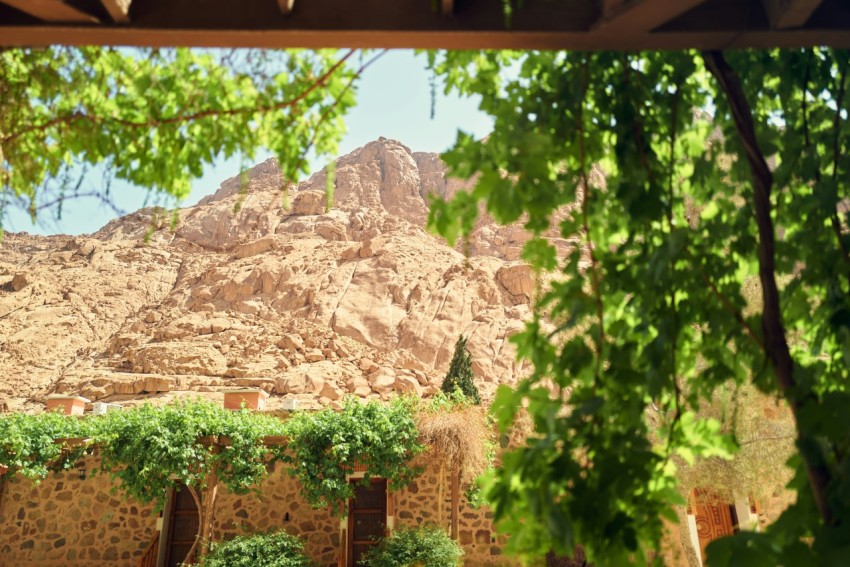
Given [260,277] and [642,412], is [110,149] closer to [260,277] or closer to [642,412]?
[642,412]

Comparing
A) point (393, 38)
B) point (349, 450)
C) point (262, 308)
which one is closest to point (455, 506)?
point (349, 450)

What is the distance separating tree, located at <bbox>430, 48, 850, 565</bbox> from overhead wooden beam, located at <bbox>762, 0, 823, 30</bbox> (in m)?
0.26

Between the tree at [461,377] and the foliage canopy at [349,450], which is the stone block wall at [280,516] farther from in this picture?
the tree at [461,377]

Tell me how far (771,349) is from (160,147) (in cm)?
208

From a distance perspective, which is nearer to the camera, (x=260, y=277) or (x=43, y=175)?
(x=43, y=175)

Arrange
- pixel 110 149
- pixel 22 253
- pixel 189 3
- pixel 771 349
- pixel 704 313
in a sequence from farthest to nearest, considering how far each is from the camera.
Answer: pixel 22 253
pixel 110 149
pixel 704 313
pixel 771 349
pixel 189 3

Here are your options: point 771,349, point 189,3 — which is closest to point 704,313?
point 771,349

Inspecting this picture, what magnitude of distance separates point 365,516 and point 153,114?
8.86 m

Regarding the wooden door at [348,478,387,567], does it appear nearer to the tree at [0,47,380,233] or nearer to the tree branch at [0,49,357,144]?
the tree at [0,47,380,233]

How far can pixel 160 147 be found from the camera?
2.26 meters

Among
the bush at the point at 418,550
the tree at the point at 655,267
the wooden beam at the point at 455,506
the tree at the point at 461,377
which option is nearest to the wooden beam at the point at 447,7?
the tree at the point at 655,267

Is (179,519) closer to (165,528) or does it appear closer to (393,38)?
(165,528)

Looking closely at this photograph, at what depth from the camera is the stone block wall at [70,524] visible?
996 centimetres

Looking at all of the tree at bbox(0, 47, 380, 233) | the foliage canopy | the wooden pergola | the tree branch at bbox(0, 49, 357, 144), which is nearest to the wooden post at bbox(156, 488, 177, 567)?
the foliage canopy
